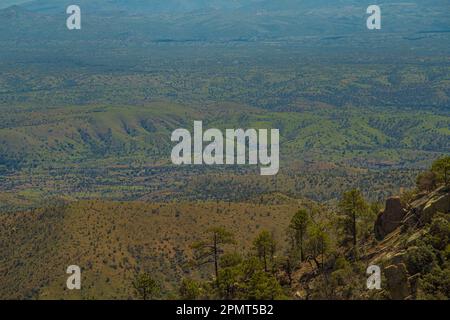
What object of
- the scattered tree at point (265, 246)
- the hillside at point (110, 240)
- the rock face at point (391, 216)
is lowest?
the hillside at point (110, 240)

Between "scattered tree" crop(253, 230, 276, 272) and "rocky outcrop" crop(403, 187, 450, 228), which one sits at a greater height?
"rocky outcrop" crop(403, 187, 450, 228)

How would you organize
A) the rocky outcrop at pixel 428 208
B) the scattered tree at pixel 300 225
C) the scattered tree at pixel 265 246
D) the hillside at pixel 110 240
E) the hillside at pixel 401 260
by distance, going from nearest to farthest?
the hillside at pixel 401 260 < the rocky outcrop at pixel 428 208 < the scattered tree at pixel 265 246 < the scattered tree at pixel 300 225 < the hillside at pixel 110 240

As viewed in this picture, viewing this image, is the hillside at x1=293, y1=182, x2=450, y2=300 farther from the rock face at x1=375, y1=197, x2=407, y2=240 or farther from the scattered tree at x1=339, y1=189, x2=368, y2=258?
the scattered tree at x1=339, y1=189, x2=368, y2=258

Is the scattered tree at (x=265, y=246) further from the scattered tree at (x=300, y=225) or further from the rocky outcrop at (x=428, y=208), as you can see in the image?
the rocky outcrop at (x=428, y=208)

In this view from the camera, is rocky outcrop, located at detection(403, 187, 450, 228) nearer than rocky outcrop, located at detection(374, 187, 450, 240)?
Yes

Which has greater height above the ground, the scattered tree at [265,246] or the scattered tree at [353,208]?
the scattered tree at [353,208]

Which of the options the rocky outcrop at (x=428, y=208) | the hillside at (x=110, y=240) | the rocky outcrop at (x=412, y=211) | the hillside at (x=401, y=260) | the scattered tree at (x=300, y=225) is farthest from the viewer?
the hillside at (x=110, y=240)

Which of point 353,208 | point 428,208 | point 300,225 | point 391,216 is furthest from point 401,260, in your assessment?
point 300,225

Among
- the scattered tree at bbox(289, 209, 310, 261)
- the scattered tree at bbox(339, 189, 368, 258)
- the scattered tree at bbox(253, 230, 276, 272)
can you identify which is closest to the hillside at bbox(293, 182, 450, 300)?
the scattered tree at bbox(339, 189, 368, 258)

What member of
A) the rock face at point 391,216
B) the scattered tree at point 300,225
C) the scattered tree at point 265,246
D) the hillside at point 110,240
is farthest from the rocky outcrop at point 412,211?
the hillside at point 110,240

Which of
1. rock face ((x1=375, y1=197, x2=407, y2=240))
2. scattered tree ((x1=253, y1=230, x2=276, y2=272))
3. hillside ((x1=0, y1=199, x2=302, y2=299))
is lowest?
hillside ((x1=0, y1=199, x2=302, y2=299))
